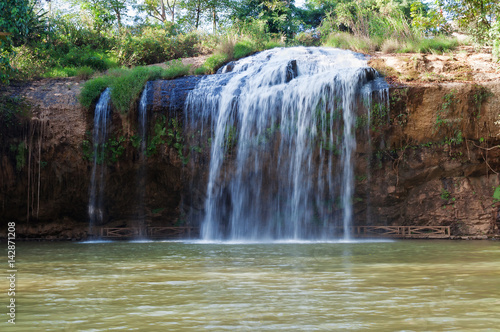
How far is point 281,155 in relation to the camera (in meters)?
14.7

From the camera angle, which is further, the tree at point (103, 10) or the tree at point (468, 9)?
the tree at point (103, 10)

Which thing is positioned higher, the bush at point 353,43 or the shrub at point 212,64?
the bush at point 353,43

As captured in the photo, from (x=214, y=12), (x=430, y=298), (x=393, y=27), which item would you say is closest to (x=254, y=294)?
(x=430, y=298)

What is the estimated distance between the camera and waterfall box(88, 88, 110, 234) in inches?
621

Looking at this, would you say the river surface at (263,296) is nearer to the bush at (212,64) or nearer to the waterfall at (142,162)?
the waterfall at (142,162)

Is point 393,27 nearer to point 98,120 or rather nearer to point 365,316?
point 98,120

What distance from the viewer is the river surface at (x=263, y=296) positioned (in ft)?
11.3

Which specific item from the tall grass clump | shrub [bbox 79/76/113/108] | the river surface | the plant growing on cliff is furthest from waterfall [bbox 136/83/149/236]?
the tall grass clump

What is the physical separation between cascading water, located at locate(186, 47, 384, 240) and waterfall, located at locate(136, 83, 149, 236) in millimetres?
1488

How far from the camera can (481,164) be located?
14.4m

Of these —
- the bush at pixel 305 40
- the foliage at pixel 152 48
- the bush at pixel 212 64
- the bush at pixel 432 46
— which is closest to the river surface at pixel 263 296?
the bush at pixel 212 64

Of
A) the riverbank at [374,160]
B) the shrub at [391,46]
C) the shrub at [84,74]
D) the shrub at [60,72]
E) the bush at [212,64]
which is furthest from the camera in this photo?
the shrub at [60,72]

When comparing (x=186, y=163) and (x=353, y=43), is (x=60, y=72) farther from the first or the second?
(x=353, y=43)

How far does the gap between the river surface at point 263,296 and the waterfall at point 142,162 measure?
28.3 feet
